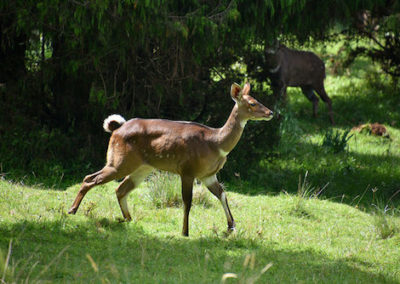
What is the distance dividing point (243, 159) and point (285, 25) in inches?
92.4

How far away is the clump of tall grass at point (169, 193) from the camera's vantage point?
831 cm

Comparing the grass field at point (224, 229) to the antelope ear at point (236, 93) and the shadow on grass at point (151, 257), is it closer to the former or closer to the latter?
the shadow on grass at point (151, 257)

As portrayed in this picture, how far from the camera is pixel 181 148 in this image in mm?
6859

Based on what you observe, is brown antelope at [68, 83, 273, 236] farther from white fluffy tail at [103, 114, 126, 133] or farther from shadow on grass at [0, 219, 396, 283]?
shadow on grass at [0, 219, 396, 283]

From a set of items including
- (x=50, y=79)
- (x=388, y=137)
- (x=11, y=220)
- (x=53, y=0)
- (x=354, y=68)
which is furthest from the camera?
(x=354, y=68)

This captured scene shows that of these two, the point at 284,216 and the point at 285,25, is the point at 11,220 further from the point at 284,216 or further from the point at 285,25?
the point at 285,25

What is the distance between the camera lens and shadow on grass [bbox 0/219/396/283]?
537cm

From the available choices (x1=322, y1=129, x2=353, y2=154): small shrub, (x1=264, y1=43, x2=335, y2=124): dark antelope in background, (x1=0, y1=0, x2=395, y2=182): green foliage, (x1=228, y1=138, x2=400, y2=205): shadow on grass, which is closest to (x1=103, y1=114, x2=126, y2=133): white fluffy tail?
(x1=0, y1=0, x2=395, y2=182): green foliage

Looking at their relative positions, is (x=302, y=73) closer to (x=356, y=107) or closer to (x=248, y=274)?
(x=356, y=107)

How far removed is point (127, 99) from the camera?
10242 millimetres

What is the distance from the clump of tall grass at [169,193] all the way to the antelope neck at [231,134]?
5.55ft

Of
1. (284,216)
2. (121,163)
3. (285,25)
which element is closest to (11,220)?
(121,163)

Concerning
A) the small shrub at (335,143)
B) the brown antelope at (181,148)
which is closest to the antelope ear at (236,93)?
the brown antelope at (181,148)

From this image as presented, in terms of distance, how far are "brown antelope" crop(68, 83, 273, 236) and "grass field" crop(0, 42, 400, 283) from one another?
42 cm
